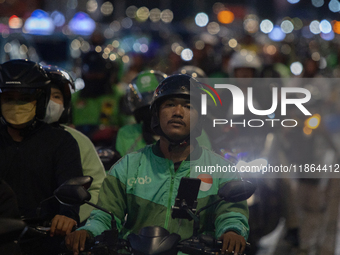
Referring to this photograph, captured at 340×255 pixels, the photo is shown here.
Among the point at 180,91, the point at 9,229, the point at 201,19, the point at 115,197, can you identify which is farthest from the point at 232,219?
the point at 201,19

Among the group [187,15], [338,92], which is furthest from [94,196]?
[187,15]

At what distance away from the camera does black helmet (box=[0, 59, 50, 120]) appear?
4.51m

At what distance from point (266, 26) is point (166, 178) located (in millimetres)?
39776

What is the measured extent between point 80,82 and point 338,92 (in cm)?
1043

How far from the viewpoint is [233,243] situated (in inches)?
131

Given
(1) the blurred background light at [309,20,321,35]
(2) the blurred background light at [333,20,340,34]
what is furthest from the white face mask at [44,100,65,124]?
(2) the blurred background light at [333,20,340,34]

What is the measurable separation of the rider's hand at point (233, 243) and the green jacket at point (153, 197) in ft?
1.01

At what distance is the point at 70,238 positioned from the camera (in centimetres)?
339

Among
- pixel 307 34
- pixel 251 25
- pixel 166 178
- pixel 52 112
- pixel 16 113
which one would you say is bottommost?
pixel 166 178

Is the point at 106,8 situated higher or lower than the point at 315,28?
higher

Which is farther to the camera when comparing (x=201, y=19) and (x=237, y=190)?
(x=201, y=19)

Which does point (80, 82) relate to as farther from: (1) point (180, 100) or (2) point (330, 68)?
(2) point (330, 68)

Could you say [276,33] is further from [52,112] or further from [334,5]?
[52,112]

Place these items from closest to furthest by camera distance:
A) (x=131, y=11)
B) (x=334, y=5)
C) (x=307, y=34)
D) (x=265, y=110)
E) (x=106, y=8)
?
(x=265, y=110)
(x=307, y=34)
(x=106, y=8)
(x=131, y=11)
(x=334, y=5)
